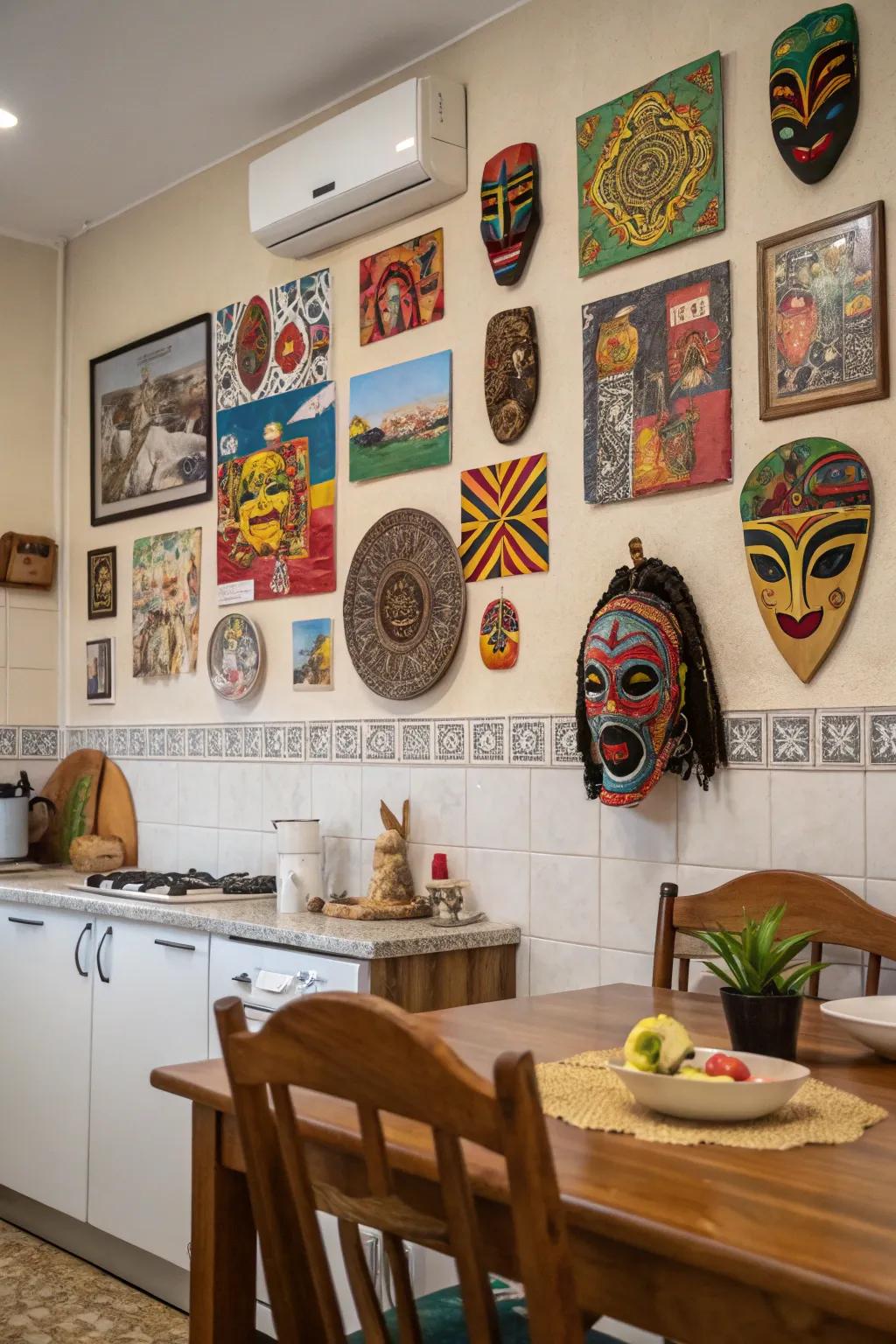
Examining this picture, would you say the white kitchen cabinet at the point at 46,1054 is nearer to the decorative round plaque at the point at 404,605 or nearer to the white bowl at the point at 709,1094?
the decorative round plaque at the point at 404,605

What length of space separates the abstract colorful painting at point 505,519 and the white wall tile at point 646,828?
0.59 m

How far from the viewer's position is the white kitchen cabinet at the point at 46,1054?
130 inches

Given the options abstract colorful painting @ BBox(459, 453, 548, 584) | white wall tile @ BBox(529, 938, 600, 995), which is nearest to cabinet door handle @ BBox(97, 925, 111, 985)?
white wall tile @ BBox(529, 938, 600, 995)

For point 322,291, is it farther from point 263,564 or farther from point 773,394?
point 773,394

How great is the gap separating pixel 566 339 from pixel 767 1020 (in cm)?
174

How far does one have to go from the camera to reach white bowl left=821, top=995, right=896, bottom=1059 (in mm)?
1651

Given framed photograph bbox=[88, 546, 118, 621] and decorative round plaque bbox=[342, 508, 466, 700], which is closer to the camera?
decorative round plaque bbox=[342, 508, 466, 700]

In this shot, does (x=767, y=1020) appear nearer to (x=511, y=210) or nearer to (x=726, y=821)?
(x=726, y=821)

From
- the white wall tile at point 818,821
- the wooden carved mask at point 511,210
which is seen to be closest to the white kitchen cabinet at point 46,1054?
the white wall tile at point 818,821

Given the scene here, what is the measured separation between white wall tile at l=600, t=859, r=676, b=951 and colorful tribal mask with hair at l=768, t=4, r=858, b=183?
137 cm

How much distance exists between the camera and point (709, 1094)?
4.48 ft

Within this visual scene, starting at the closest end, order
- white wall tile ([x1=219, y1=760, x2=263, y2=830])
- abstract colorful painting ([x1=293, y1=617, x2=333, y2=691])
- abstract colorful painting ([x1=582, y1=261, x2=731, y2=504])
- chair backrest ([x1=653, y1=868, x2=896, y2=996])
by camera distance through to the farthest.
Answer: chair backrest ([x1=653, y1=868, x2=896, y2=996])
abstract colorful painting ([x1=582, y1=261, x2=731, y2=504])
abstract colorful painting ([x1=293, y1=617, x2=333, y2=691])
white wall tile ([x1=219, y1=760, x2=263, y2=830])

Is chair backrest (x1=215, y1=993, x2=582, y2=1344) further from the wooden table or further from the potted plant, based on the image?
the potted plant

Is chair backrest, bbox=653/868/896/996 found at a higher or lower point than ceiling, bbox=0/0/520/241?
lower
